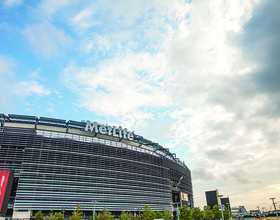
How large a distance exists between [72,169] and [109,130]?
25.7m

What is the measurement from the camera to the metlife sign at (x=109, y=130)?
94.8 metres

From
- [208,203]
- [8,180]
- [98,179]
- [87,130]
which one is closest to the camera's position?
[8,180]

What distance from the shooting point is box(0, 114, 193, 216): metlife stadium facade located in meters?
72.7

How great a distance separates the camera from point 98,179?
86062mm

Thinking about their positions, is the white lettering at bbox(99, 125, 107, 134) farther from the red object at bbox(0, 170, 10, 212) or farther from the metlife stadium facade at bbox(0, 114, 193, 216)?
the red object at bbox(0, 170, 10, 212)

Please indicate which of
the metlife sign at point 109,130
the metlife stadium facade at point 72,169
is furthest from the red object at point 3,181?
the metlife sign at point 109,130

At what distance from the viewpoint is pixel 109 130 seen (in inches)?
3922

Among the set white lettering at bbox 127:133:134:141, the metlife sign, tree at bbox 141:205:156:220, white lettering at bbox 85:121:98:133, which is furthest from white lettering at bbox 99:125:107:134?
tree at bbox 141:205:156:220

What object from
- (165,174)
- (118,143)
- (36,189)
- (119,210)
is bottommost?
(119,210)

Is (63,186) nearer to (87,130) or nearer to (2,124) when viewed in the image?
(87,130)

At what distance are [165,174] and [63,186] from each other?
58.6 meters

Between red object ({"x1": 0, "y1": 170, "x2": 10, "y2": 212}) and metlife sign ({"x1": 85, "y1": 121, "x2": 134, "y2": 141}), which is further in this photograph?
metlife sign ({"x1": 85, "y1": 121, "x2": 134, "y2": 141})

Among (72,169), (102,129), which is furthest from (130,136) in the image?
(72,169)

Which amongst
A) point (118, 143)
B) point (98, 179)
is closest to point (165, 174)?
point (118, 143)
